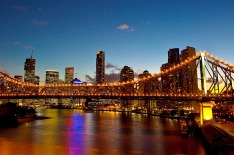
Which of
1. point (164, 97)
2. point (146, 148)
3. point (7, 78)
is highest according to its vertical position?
point (7, 78)

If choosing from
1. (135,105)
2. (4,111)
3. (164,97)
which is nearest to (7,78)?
(4,111)

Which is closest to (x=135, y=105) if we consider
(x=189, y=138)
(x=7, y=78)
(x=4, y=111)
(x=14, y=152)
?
(x=7, y=78)

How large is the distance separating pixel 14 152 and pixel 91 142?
Result: 1082cm

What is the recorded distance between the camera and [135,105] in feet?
615

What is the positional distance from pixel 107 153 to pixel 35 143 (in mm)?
11595

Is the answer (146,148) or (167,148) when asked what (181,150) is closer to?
(167,148)

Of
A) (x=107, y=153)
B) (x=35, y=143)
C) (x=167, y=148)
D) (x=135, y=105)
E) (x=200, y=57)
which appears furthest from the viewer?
(x=135, y=105)

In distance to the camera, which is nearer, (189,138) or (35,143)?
(35,143)

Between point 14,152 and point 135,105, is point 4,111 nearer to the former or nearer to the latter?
point 14,152

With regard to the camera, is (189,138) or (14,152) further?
(189,138)

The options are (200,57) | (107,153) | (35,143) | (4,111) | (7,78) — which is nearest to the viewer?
(107,153)

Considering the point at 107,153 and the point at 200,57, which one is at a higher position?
the point at 200,57

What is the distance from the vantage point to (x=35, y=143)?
3350cm

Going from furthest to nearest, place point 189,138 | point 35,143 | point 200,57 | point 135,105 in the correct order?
point 135,105 → point 200,57 → point 189,138 → point 35,143
